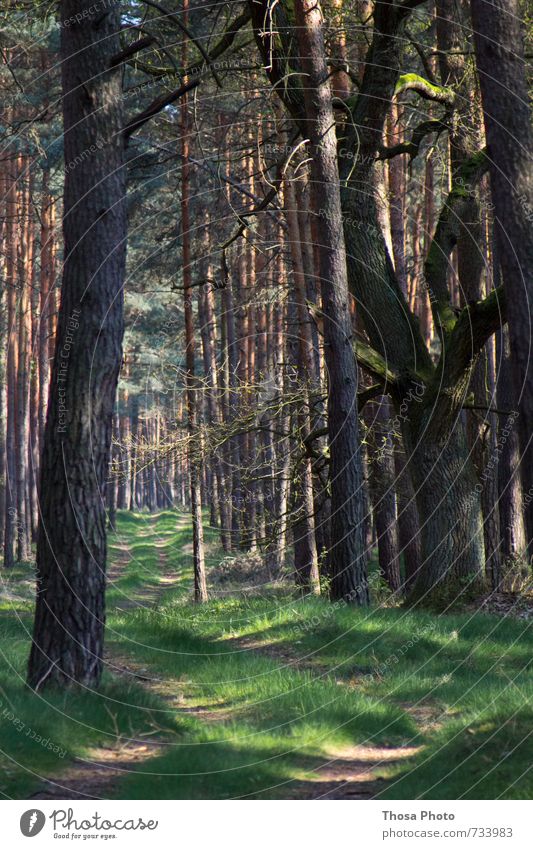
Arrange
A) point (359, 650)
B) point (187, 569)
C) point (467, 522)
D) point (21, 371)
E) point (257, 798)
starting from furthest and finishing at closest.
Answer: point (21, 371) < point (187, 569) < point (467, 522) < point (359, 650) < point (257, 798)

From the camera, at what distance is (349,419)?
1106 cm

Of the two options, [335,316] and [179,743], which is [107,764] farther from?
[335,316]

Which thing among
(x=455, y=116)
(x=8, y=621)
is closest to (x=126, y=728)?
(x=8, y=621)

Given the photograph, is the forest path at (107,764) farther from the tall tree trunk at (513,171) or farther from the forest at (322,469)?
the tall tree trunk at (513,171)

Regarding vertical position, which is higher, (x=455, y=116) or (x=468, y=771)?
(x=455, y=116)

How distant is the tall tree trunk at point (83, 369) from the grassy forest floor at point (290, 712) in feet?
1.81

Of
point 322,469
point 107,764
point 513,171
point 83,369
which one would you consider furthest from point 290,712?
point 322,469

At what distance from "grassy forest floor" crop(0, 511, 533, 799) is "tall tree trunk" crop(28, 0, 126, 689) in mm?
551

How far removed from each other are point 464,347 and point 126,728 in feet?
21.8

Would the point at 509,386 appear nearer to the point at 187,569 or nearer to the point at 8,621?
the point at 8,621

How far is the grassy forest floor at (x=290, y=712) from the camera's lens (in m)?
5.60

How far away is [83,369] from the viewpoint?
7.71 metres

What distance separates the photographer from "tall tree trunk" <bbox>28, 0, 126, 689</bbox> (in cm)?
754

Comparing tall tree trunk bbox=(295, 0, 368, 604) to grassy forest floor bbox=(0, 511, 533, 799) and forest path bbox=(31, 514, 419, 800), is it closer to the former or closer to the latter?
grassy forest floor bbox=(0, 511, 533, 799)
